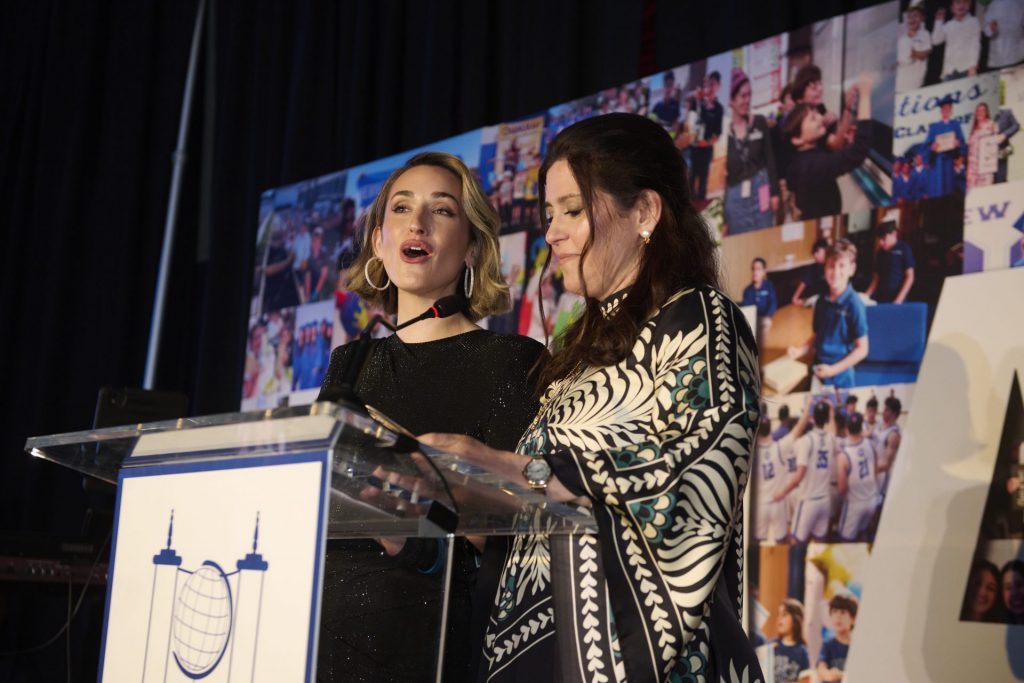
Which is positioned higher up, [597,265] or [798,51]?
[798,51]

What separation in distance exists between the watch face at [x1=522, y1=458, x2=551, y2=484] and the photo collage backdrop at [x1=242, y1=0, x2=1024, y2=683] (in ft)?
3.95

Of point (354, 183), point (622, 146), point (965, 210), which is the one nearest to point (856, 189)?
point (965, 210)

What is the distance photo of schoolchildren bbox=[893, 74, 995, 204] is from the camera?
100 inches

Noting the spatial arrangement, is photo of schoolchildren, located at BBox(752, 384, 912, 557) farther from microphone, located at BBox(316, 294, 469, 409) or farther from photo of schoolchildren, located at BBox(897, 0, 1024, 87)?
microphone, located at BBox(316, 294, 469, 409)

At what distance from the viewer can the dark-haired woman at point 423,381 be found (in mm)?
1641

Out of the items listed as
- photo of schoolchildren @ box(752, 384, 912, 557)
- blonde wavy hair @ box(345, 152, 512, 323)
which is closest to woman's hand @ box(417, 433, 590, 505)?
blonde wavy hair @ box(345, 152, 512, 323)

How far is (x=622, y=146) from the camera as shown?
1707 millimetres

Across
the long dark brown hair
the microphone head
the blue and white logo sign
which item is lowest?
the blue and white logo sign

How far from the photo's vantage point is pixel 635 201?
5.58 ft

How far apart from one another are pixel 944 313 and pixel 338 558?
1421 mm

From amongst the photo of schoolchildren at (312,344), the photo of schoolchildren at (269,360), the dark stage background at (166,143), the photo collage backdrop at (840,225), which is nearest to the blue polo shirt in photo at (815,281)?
the photo collage backdrop at (840,225)

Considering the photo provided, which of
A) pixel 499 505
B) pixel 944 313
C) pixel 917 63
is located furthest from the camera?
pixel 917 63

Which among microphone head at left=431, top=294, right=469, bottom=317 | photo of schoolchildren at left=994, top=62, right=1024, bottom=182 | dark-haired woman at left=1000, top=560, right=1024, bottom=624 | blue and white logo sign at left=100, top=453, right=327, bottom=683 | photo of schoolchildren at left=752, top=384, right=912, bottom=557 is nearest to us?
blue and white logo sign at left=100, top=453, right=327, bottom=683

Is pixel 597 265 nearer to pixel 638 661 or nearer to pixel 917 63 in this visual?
pixel 638 661
